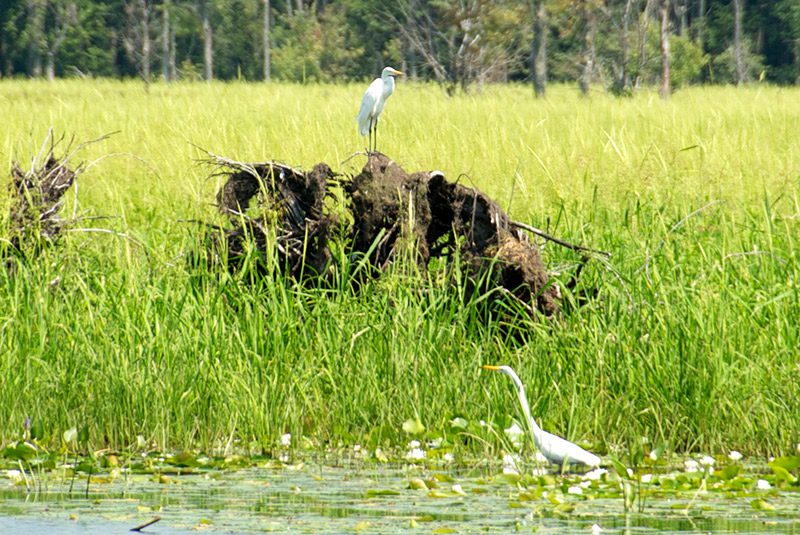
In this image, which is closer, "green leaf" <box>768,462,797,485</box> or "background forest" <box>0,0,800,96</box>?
"green leaf" <box>768,462,797,485</box>

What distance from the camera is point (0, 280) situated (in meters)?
5.89

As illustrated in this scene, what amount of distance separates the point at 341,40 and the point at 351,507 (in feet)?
143

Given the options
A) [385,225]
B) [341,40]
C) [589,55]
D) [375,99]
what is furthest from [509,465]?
[341,40]

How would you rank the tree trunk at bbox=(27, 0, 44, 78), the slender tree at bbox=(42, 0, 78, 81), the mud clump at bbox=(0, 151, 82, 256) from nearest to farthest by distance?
the mud clump at bbox=(0, 151, 82, 256) → the slender tree at bbox=(42, 0, 78, 81) → the tree trunk at bbox=(27, 0, 44, 78)

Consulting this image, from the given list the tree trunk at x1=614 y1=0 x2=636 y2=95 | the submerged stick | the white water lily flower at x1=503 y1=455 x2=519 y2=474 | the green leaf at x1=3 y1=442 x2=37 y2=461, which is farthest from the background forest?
the submerged stick

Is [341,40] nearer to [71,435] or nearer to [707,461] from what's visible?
[71,435]

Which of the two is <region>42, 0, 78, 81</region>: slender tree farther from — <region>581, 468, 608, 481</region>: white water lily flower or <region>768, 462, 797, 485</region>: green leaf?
<region>768, 462, 797, 485</region>: green leaf

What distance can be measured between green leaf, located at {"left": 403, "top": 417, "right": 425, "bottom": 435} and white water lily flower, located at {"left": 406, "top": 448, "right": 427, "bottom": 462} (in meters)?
0.07

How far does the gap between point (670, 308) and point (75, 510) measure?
8.21 feet

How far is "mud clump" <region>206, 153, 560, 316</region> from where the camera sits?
5574 millimetres

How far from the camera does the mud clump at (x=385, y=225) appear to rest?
219 inches

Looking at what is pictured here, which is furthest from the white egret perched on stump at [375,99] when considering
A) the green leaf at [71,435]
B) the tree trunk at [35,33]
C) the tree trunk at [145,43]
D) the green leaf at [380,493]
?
the tree trunk at [35,33]

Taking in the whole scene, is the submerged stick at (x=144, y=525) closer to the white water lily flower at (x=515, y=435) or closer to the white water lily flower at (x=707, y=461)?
the white water lily flower at (x=515, y=435)

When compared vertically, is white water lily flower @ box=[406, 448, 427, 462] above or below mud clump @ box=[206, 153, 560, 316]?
below
